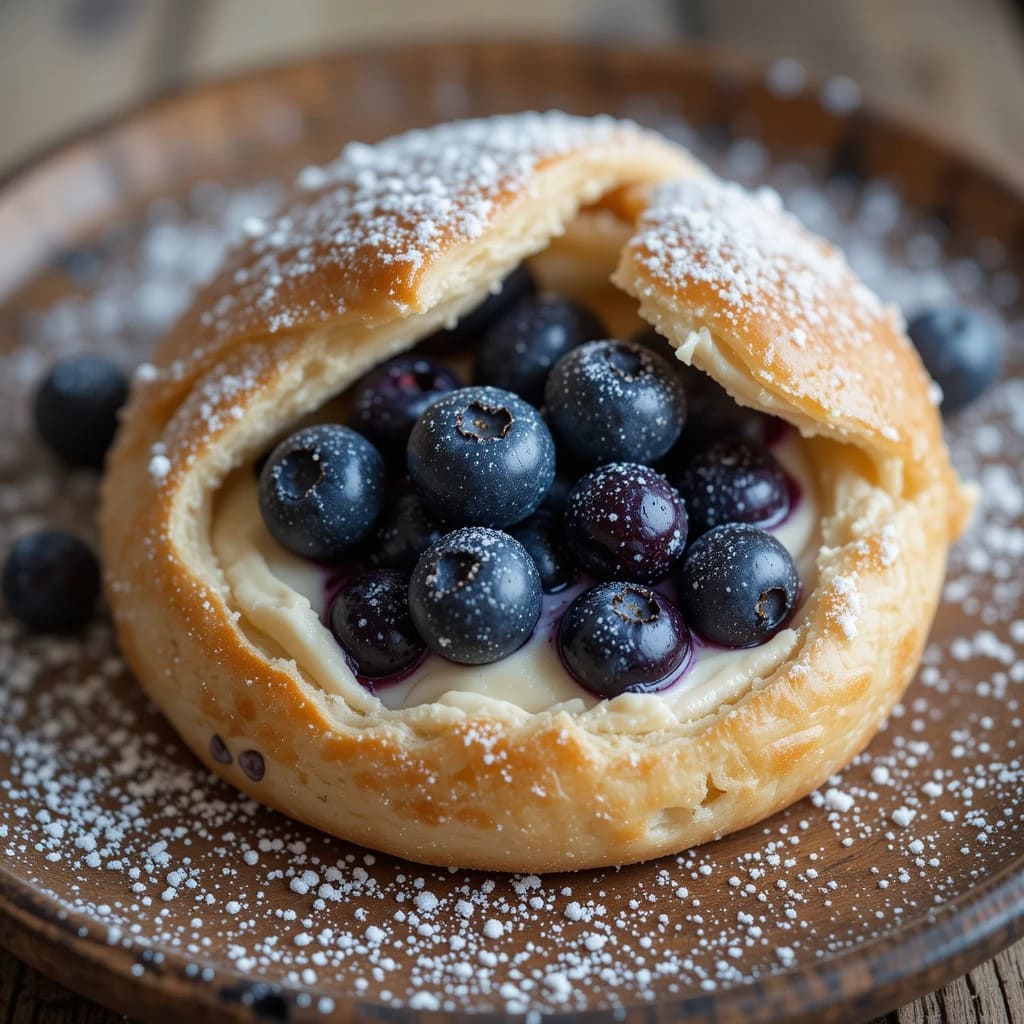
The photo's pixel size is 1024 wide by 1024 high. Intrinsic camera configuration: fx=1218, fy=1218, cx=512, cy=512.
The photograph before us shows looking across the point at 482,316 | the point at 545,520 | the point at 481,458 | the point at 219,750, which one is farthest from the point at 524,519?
the point at 219,750

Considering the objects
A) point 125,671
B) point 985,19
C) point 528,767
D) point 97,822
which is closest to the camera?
point 528,767

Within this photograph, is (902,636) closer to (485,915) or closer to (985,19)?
(485,915)

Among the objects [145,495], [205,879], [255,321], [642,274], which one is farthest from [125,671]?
[642,274]

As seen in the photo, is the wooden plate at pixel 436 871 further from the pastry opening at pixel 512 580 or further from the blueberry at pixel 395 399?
the blueberry at pixel 395 399

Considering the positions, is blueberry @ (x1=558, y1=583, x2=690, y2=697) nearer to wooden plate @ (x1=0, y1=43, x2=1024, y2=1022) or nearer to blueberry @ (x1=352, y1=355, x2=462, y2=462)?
wooden plate @ (x1=0, y1=43, x2=1024, y2=1022)

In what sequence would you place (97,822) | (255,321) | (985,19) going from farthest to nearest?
(985,19) → (255,321) → (97,822)

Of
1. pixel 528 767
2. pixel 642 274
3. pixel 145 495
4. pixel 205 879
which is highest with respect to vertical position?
pixel 642 274

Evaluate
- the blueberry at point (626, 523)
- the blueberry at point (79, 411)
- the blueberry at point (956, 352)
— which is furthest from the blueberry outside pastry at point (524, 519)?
the blueberry at point (956, 352)
